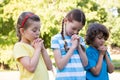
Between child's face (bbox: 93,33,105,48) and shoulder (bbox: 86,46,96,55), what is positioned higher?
child's face (bbox: 93,33,105,48)

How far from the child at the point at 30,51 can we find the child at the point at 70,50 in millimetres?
285

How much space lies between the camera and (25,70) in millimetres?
3367

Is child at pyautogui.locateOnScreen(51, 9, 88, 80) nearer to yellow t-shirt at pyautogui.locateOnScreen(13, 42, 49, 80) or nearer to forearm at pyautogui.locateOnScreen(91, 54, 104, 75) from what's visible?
forearm at pyautogui.locateOnScreen(91, 54, 104, 75)

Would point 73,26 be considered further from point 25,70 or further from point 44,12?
point 44,12

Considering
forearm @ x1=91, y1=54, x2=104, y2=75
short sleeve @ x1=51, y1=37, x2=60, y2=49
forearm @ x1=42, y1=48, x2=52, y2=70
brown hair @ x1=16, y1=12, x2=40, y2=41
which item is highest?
brown hair @ x1=16, y1=12, x2=40, y2=41

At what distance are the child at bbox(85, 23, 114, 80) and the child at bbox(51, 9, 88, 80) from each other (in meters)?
0.22

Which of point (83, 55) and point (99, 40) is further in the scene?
point (99, 40)

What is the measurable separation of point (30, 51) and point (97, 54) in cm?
102

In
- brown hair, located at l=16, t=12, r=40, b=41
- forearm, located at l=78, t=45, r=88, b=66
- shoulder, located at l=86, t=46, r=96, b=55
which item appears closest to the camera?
brown hair, located at l=16, t=12, r=40, b=41

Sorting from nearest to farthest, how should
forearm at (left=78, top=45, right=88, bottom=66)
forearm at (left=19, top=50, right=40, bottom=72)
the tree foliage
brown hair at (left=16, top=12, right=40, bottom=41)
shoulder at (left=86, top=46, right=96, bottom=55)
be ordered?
forearm at (left=19, top=50, right=40, bottom=72) < brown hair at (left=16, top=12, right=40, bottom=41) < forearm at (left=78, top=45, right=88, bottom=66) < shoulder at (left=86, top=46, right=96, bottom=55) < the tree foliage

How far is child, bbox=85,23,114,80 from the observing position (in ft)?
13.3

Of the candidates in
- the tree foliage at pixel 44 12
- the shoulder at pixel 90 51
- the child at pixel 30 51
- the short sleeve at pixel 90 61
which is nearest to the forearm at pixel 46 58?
the child at pixel 30 51

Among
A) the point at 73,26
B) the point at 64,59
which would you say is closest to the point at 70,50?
the point at 64,59

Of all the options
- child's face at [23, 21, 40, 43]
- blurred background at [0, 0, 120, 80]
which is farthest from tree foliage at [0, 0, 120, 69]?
child's face at [23, 21, 40, 43]
